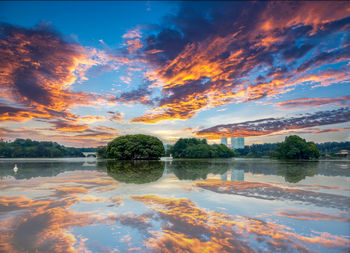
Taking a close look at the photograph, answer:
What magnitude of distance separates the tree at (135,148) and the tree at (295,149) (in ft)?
125

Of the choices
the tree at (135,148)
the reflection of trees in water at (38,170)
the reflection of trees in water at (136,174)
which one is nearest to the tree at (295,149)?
the tree at (135,148)

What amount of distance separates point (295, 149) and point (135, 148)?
1820 inches

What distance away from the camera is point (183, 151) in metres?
85.2

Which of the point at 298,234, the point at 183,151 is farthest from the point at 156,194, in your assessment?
the point at 183,151

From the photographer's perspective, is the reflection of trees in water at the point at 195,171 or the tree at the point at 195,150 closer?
the reflection of trees in water at the point at 195,171

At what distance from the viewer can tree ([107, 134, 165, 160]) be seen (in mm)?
56312

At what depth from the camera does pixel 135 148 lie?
56.1 metres

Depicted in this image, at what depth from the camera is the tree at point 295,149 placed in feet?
209

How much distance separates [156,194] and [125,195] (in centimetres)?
137

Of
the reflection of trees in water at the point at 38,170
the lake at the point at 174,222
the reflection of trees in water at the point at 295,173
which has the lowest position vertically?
the reflection of trees in water at the point at 38,170

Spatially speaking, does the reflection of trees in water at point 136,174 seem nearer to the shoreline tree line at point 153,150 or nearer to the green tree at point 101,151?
the shoreline tree line at point 153,150

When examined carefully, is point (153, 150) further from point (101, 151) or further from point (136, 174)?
point (136, 174)

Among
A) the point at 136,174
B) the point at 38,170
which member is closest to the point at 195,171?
the point at 136,174

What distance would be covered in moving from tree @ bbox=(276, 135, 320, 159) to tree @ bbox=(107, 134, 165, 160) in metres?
38.0
